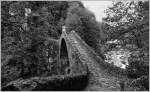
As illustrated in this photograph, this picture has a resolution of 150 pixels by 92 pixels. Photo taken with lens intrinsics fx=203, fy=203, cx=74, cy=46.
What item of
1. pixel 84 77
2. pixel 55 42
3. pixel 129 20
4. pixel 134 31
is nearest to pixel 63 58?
pixel 55 42

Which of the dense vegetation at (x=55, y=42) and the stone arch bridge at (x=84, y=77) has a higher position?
the dense vegetation at (x=55, y=42)

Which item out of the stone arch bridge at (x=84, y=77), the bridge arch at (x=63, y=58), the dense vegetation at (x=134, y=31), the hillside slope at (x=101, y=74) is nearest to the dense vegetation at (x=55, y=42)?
the dense vegetation at (x=134, y=31)

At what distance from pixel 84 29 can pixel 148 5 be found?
41.3 ft

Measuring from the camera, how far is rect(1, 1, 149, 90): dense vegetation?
5.88 m

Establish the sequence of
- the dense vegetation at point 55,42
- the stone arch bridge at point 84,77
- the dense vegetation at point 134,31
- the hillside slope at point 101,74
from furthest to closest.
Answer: the hillside slope at point 101,74, the stone arch bridge at point 84,77, the dense vegetation at point 55,42, the dense vegetation at point 134,31

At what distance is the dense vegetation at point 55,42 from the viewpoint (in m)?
5.88

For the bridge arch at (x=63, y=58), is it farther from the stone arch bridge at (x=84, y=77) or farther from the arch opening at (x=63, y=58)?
the stone arch bridge at (x=84, y=77)

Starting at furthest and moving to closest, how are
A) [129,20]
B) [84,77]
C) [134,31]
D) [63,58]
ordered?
1. [63,58]
2. [84,77]
3. [129,20]
4. [134,31]

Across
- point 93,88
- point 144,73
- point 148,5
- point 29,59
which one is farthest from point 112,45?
point 29,59

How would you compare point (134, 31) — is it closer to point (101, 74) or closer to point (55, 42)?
point (101, 74)

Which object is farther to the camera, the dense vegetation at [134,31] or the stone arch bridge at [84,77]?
the stone arch bridge at [84,77]

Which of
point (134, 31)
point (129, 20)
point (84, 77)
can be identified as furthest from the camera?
point (84, 77)

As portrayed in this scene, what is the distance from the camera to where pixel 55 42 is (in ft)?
60.5

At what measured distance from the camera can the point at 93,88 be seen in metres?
9.19
